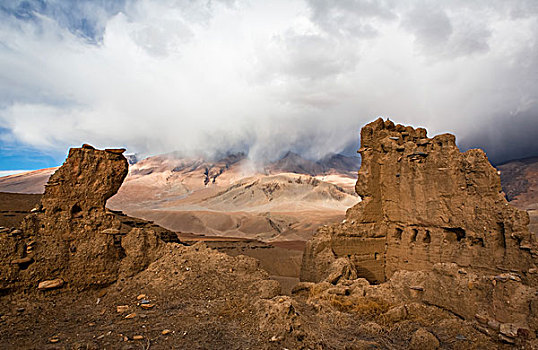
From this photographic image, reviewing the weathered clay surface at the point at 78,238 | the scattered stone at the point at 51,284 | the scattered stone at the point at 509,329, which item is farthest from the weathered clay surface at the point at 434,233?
the scattered stone at the point at 51,284

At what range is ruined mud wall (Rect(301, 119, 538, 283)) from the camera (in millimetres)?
8234

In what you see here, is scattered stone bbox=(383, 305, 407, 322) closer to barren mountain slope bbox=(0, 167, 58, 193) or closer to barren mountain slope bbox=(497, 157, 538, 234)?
barren mountain slope bbox=(497, 157, 538, 234)

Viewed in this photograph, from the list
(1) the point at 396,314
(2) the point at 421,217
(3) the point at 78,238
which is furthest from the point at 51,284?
(2) the point at 421,217

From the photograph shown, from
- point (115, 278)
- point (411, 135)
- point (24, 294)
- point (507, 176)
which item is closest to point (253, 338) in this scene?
point (115, 278)

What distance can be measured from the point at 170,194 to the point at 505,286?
3987 inches

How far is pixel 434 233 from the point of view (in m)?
9.86

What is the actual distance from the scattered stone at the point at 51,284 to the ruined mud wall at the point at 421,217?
765 centimetres

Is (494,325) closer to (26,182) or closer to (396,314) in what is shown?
(396,314)

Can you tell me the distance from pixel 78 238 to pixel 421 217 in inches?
400

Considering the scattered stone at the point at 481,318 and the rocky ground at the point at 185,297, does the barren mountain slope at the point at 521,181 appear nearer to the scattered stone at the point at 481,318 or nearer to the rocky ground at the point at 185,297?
the rocky ground at the point at 185,297

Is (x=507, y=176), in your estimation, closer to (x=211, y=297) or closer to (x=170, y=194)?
(x=211, y=297)

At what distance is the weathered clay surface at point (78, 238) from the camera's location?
6195mm

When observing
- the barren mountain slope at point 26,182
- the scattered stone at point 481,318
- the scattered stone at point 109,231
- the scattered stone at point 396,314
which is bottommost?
the scattered stone at point 396,314

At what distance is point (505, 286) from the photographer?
5883 mm
